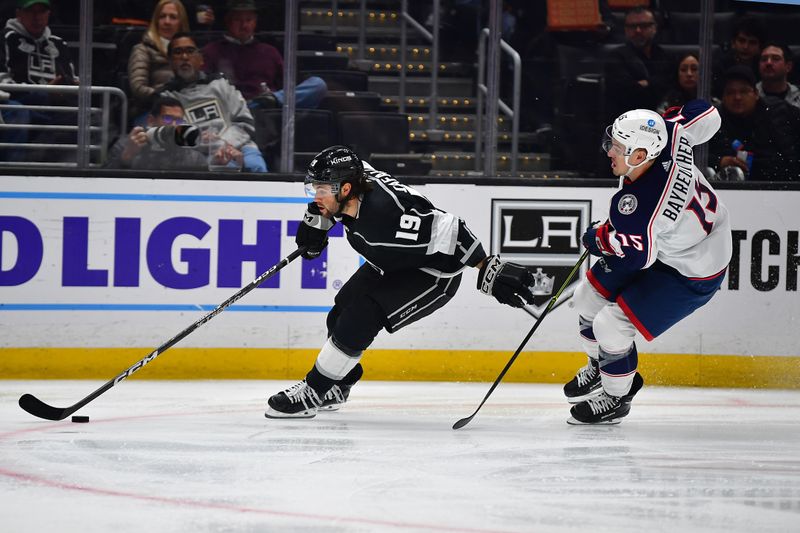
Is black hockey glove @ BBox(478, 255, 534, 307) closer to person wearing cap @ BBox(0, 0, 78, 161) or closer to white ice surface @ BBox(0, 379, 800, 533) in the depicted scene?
white ice surface @ BBox(0, 379, 800, 533)

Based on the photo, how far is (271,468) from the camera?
11.7 feet

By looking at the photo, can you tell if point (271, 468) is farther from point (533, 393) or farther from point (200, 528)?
point (533, 393)

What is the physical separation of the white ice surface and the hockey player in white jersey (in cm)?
28

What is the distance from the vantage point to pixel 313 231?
4633mm

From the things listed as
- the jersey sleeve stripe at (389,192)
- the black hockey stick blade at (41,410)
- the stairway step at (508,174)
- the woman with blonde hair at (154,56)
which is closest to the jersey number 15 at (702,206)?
the jersey sleeve stripe at (389,192)

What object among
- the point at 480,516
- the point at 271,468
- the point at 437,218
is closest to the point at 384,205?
the point at 437,218

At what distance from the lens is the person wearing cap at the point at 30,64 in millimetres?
5449

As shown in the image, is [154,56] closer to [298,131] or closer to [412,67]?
[298,131]

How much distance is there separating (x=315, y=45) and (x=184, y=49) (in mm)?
611

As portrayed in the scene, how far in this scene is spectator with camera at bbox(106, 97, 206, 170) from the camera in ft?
18.2

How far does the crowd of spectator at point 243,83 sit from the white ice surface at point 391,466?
1.20 m

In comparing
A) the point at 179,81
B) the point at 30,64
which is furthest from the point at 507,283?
the point at 30,64

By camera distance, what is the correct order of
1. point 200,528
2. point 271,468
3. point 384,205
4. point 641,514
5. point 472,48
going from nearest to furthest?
point 200,528, point 641,514, point 271,468, point 384,205, point 472,48

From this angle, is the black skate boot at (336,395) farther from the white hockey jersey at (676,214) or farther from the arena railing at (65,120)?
the arena railing at (65,120)
